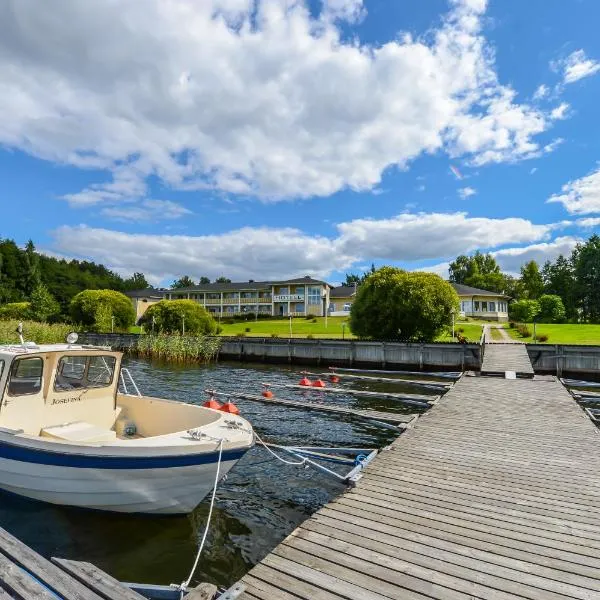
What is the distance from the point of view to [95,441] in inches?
293

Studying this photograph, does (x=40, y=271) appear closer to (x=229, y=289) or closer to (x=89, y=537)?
(x=229, y=289)

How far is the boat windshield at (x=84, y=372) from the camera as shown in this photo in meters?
8.59

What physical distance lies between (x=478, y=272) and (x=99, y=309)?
79102mm

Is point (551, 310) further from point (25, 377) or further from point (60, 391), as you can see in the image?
point (25, 377)

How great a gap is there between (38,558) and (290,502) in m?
4.67

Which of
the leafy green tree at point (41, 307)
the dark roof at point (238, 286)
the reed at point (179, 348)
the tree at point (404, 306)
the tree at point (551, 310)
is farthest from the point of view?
the dark roof at point (238, 286)

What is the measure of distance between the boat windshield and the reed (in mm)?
24653

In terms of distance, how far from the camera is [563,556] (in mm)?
4859

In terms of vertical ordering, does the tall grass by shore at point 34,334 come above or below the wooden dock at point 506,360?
above

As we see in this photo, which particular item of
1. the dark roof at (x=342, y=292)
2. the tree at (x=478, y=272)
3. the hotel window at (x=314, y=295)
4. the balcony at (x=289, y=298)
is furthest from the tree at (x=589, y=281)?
the balcony at (x=289, y=298)

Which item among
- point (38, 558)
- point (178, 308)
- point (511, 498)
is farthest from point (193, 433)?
point (178, 308)

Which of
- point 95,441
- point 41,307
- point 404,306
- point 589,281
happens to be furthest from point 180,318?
point 589,281

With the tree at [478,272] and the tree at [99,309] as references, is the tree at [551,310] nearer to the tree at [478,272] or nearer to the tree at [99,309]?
the tree at [478,272]

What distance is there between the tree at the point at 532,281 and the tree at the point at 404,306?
5832 centimetres
